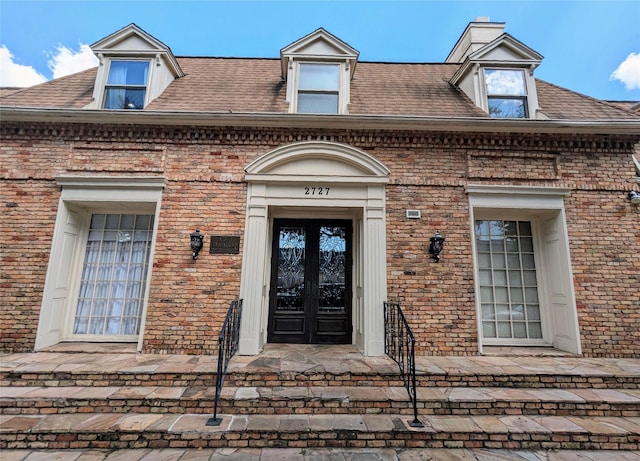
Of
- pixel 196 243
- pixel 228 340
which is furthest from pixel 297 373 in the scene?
pixel 196 243

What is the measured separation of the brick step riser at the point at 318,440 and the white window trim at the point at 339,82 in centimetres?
494

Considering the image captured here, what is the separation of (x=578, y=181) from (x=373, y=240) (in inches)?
151

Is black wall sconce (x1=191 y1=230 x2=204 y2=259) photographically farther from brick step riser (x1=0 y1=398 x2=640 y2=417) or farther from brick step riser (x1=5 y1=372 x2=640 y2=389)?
brick step riser (x1=0 y1=398 x2=640 y2=417)

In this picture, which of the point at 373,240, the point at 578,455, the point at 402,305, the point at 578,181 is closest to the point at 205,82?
the point at 373,240

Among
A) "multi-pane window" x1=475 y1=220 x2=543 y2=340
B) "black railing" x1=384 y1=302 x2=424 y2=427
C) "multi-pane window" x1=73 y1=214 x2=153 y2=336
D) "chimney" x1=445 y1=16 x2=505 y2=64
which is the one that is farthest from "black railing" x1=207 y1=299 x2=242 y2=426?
"chimney" x1=445 y1=16 x2=505 y2=64

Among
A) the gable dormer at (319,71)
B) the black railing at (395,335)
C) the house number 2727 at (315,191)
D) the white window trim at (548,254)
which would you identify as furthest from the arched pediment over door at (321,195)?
the white window trim at (548,254)

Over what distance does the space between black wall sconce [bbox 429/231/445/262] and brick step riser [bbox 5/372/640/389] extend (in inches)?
71.6

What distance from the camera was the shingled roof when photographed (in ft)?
18.1

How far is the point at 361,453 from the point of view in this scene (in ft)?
9.63

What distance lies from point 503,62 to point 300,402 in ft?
22.7

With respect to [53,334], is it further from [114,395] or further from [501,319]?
[501,319]

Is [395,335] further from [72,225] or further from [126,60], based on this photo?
[126,60]

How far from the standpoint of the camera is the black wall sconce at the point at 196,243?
484 cm

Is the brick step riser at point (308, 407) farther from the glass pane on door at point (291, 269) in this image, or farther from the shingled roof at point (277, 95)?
the shingled roof at point (277, 95)
